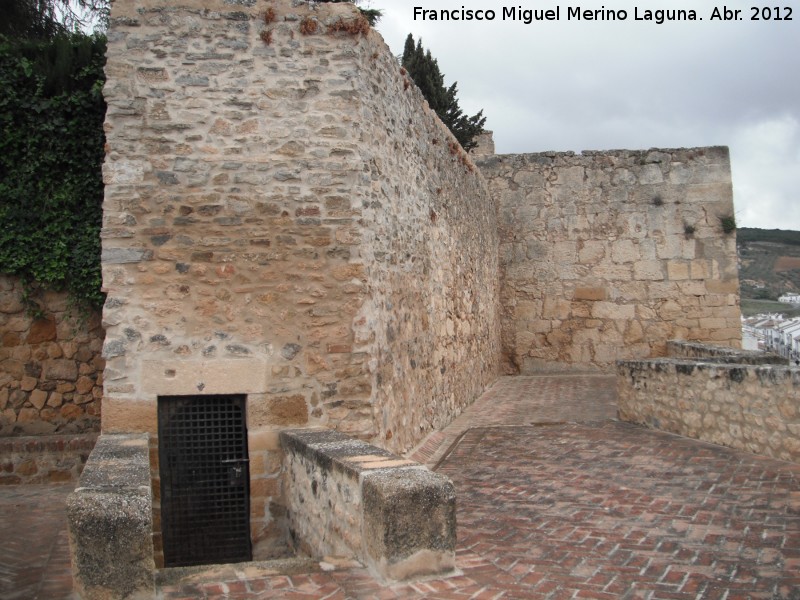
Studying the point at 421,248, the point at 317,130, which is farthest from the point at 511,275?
the point at 317,130

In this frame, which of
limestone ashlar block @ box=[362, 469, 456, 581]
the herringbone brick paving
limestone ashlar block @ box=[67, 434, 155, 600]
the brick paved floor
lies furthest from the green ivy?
limestone ashlar block @ box=[362, 469, 456, 581]

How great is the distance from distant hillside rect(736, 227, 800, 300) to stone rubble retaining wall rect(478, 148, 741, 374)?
97.3 ft

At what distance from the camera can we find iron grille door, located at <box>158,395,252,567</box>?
583 centimetres

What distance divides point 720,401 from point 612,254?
7.72 metres

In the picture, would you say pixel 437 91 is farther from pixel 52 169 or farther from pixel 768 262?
pixel 768 262

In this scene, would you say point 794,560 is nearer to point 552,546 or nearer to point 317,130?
point 552,546

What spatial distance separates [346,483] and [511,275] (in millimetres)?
11291

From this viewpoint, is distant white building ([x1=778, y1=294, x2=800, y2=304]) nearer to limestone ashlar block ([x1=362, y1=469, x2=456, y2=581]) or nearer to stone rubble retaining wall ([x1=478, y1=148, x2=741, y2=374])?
stone rubble retaining wall ([x1=478, y1=148, x2=741, y2=374])

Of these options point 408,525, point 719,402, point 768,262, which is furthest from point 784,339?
point 768,262

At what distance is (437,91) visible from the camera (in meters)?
18.2

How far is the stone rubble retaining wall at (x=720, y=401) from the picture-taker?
21.7 feet

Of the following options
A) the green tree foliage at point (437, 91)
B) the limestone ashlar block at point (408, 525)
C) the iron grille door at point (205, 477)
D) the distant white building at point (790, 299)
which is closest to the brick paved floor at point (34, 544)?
the iron grille door at point (205, 477)

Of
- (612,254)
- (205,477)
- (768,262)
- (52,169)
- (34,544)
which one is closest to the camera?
(34,544)

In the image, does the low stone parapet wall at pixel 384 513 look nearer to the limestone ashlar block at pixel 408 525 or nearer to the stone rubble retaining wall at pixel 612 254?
the limestone ashlar block at pixel 408 525
